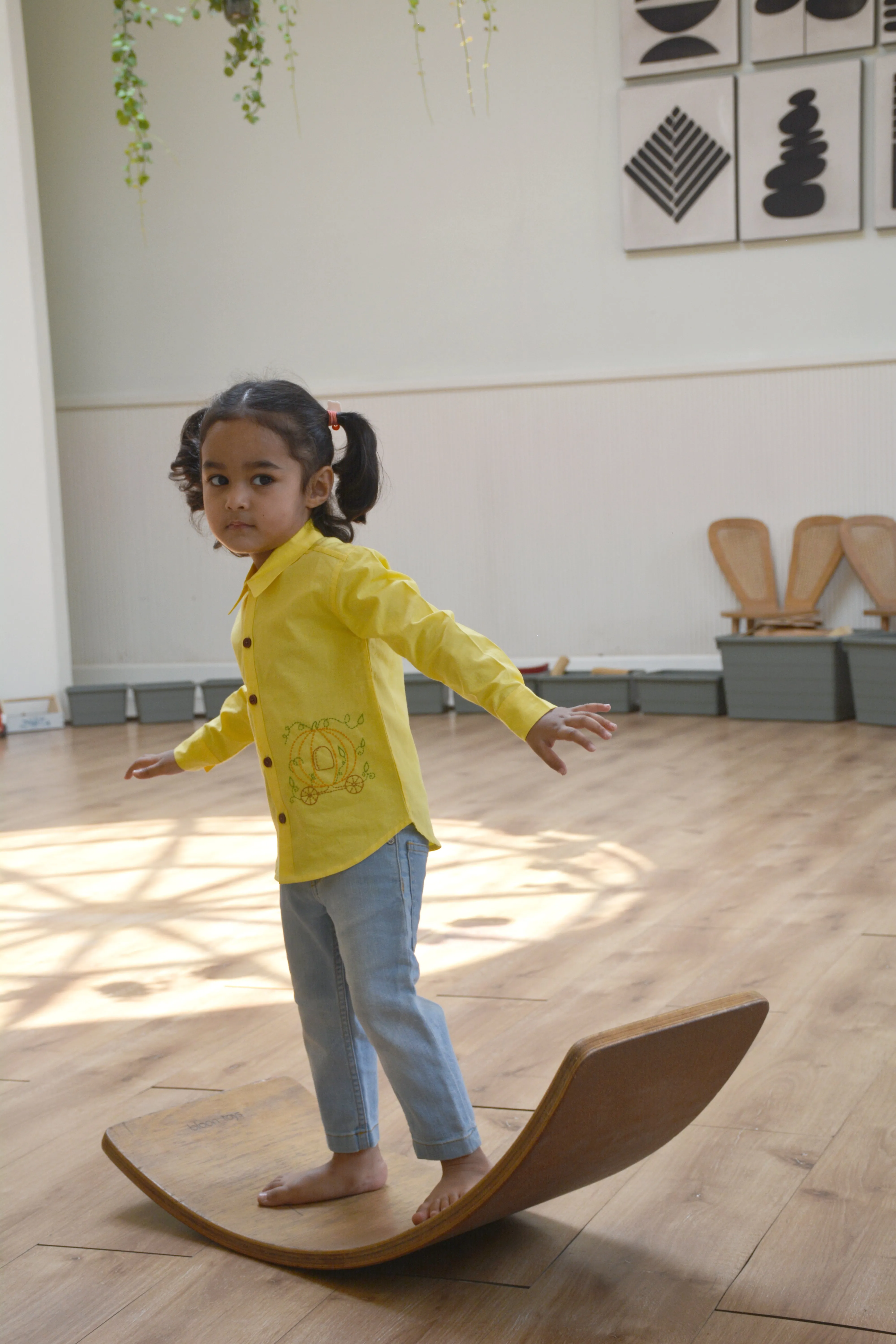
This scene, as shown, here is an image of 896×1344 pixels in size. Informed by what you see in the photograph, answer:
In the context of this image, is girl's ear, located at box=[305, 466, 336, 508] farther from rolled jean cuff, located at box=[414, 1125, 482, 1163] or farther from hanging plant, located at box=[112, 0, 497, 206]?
hanging plant, located at box=[112, 0, 497, 206]

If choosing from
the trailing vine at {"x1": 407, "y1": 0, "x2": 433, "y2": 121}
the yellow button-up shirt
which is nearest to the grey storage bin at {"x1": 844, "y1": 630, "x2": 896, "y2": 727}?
the trailing vine at {"x1": 407, "y1": 0, "x2": 433, "y2": 121}

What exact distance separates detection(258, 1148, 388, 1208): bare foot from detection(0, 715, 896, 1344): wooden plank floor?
0.39 feet

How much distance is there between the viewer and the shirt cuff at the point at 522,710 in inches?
52.8

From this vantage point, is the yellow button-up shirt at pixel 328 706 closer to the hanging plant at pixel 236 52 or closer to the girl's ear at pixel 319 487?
the girl's ear at pixel 319 487

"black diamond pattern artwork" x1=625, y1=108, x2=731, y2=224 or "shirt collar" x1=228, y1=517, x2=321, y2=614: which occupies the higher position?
"black diamond pattern artwork" x1=625, y1=108, x2=731, y2=224

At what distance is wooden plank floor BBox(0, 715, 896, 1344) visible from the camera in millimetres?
1342

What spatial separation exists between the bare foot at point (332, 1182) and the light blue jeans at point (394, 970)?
0.33ft

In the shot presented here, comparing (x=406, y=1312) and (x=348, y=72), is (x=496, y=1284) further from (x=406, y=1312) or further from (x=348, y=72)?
(x=348, y=72)

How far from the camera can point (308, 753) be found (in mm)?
1486

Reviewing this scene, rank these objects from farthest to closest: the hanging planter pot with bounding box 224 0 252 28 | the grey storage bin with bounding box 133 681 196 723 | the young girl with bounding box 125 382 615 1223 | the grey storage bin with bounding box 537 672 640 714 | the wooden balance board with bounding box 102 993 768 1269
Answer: the grey storage bin with bounding box 133 681 196 723 → the grey storage bin with bounding box 537 672 640 714 → the hanging planter pot with bounding box 224 0 252 28 → the young girl with bounding box 125 382 615 1223 → the wooden balance board with bounding box 102 993 768 1269

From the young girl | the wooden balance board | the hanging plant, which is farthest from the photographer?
the hanging plant

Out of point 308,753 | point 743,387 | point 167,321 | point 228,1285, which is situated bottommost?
point 228,1285

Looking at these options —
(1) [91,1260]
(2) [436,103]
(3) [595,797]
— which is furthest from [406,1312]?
(2) [436,103]

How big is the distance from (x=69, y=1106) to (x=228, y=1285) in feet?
1.96
